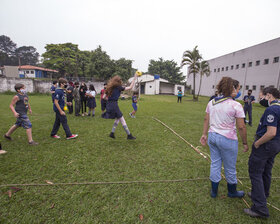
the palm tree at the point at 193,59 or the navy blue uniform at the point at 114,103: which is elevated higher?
the palm tree at the point at 193,59

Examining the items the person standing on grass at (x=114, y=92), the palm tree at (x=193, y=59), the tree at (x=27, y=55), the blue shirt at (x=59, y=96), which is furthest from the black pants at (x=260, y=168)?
the tree at (x=27, y=55)

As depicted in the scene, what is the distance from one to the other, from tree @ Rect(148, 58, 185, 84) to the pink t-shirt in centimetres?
4817

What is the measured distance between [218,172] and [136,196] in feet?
4.62

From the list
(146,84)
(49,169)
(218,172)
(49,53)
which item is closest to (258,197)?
(218,172)

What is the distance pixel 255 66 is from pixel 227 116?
27020 millimetres

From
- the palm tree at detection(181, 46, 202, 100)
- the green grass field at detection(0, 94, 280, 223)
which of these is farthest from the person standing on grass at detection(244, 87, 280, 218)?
the palm tree at detection(181, 46, 202, 100)

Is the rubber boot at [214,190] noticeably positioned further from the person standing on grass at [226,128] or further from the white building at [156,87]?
the white building at [156,87]

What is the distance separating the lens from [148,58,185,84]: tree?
1951 inches

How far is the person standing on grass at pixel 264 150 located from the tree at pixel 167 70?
158 feet

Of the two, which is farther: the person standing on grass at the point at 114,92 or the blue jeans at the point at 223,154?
the person standing on grass at the point at 114,92

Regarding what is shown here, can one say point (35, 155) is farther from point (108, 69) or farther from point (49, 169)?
point (108, 69)

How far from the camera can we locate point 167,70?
52062 millimetres

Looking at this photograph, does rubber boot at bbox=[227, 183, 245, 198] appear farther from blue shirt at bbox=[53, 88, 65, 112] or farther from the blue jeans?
blue shirt at bbox=[53, 88, 65, 112]

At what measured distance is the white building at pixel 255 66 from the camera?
19719 mm
